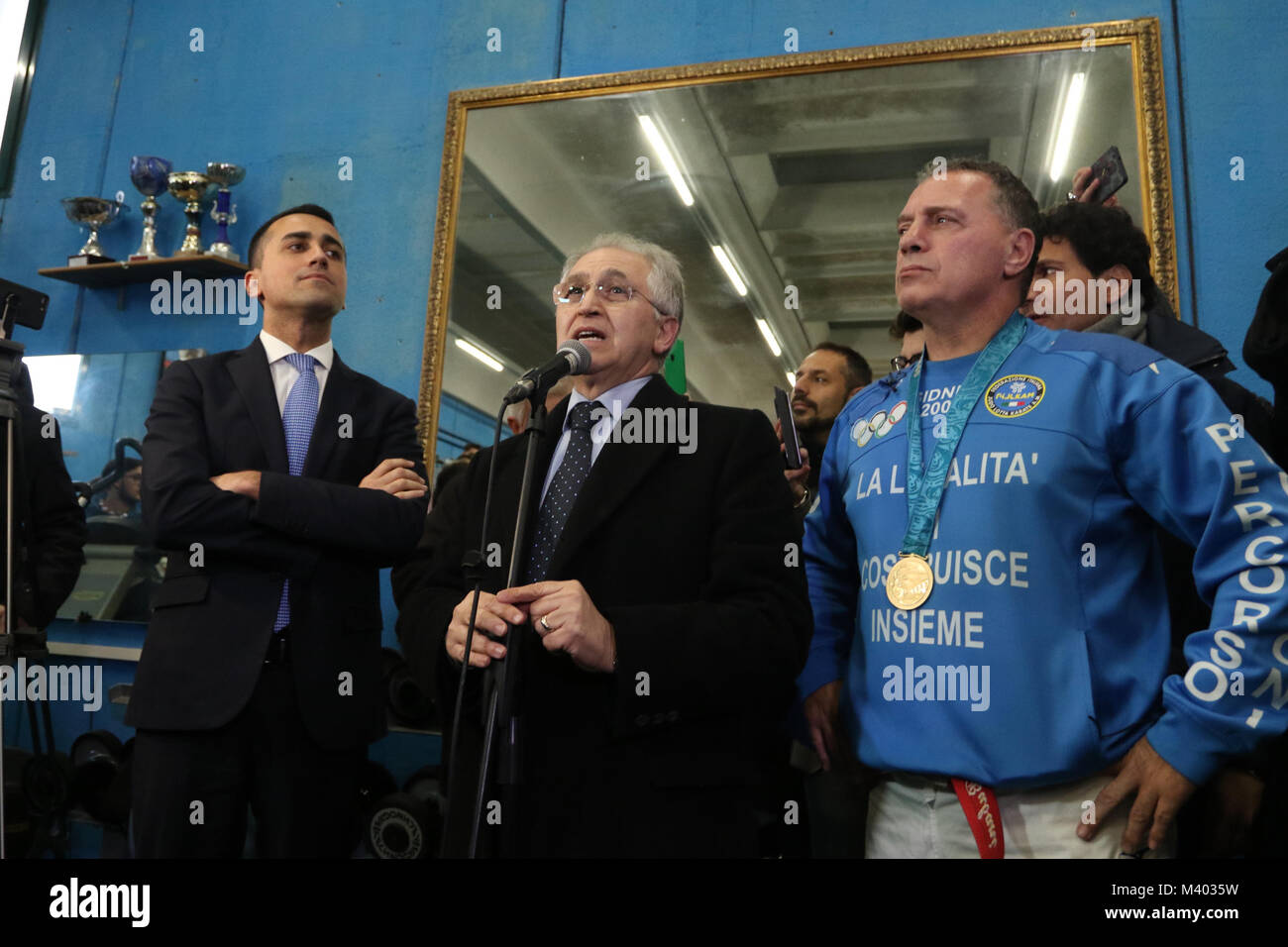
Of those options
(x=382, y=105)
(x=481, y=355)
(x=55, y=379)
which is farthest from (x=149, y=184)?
(x=481, y=355)

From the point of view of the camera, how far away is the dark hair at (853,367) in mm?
2680

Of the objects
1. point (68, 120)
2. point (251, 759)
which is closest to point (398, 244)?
point (68, 120)

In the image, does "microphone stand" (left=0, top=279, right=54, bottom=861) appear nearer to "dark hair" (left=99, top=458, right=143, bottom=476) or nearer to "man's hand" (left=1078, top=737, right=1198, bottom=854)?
"dark hair" (left=99, top=458, right=143, bottom=476)

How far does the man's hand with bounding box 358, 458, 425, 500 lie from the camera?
1911mm

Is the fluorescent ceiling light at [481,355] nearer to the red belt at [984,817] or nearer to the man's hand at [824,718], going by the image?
the man's hand at [824,718]

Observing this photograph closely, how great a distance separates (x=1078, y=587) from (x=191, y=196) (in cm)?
346

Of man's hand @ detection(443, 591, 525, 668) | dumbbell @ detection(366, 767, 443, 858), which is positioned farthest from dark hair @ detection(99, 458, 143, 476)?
man's hand @ detection(443, 591, 525, 668)

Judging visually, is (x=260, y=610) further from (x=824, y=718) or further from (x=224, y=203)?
(x=224, y=203)

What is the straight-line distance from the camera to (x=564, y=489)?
1.64 meters

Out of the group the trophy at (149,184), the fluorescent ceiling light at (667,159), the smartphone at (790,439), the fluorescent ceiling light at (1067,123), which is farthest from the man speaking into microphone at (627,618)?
the trophy at (149,184)

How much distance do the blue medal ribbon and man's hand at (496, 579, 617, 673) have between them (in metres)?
0.48

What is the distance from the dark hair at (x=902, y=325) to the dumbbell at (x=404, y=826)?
1.81 meters
